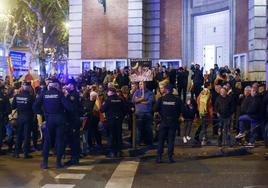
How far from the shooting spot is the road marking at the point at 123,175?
34.4 feet

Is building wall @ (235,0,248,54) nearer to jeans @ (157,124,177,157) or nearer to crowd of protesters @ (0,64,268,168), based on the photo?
crowd of protesters @ (0,64,268,168)

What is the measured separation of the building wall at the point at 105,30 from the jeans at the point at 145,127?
44.1ft

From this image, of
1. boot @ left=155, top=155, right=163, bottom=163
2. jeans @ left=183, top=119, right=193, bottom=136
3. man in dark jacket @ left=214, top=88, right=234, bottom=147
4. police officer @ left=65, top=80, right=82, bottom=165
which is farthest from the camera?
jeans @ left=183, top=119, right=193, bottom=136

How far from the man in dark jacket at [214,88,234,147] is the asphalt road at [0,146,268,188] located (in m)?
0.88

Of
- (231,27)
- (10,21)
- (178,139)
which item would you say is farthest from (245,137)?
(10,21)

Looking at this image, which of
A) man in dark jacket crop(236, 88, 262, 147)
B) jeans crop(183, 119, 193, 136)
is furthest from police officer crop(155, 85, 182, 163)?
man in dark jacket crop(236, 88, 262, 147)

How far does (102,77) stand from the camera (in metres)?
24.6

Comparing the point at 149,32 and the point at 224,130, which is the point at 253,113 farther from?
the point at 149,32

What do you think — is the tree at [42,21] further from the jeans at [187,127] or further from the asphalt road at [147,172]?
the asphalt road at [147,172]

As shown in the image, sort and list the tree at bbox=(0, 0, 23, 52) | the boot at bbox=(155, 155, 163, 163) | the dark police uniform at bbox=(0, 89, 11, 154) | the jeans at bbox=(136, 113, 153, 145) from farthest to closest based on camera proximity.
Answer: the tree at bbox=(0, 0, 23, 52) < the jeans at bbox=(136, 113, 153, 145) < the dark police uniform at bbox=(0, 89, 11, 154) < the boot at bbox=(155, 155, 163, 163)

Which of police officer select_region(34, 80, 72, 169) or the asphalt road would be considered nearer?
the asphalt road

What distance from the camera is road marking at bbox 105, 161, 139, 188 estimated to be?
10500 mm

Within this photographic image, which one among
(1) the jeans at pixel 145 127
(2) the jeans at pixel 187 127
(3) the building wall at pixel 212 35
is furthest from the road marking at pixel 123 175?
(3) the building wall at pixel 212 35

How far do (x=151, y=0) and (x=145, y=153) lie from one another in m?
15.8
